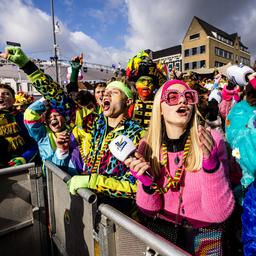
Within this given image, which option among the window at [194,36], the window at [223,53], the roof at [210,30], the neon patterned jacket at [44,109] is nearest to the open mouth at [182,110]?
the neon patterned jacket at [44,109]

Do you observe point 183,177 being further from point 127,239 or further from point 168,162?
point 127,239

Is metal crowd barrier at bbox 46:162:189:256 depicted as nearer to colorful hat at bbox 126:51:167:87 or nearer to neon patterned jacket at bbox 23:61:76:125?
neon patterned jacket at bbox 23:61:76:125

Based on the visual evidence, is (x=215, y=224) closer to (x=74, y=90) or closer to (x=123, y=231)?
(x=123, y=231)

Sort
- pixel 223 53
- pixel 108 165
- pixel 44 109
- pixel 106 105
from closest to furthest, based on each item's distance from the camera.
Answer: pixel 108 165 < pixel 106 105 < pixel 44 109 < pixel 223 53

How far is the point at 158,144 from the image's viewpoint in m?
1.70

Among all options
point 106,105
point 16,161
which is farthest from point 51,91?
point 16,161

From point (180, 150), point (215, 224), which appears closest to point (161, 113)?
point (180, 150)

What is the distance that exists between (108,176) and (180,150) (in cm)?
63

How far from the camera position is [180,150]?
1619mm

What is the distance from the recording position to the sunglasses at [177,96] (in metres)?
1.64

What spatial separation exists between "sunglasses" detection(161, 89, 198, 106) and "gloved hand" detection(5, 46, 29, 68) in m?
1.69

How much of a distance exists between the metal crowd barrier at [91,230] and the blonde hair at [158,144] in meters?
0.48

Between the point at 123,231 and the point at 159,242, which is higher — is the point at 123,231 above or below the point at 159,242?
below

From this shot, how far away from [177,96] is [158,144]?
374 millimetres
